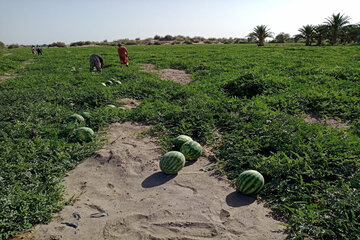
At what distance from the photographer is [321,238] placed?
2523mm

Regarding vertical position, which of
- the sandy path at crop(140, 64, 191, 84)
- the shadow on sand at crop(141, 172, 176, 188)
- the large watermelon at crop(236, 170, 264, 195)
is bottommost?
the shadow on sand at crop(141, 172, 176, 188)

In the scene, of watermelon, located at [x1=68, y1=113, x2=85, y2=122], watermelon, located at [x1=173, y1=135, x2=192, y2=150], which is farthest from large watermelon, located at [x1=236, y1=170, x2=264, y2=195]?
watermelon, located at [x1=68, y1=113, x2=85, y2=122]

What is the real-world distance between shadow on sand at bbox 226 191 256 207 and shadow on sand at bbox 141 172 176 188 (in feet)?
3.06

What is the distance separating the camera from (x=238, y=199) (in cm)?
324

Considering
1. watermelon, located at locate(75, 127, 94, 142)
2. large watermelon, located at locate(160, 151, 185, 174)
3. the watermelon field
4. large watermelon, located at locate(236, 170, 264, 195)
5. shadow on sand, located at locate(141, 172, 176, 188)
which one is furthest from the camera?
watermelon, located at locate(75, 127, 94, 142)

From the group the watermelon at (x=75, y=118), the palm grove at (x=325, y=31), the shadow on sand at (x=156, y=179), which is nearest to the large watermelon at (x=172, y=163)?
the shadow on sand at (x=156, y=179)

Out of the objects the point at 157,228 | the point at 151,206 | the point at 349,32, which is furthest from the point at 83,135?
the point at 349,32

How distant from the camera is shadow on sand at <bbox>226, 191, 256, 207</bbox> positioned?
10.3 feet

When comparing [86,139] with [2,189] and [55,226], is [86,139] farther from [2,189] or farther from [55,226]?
[55,226]

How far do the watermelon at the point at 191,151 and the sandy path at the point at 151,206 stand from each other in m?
0.15

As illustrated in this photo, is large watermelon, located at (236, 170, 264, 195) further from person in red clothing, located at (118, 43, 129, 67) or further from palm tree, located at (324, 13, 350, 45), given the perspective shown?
palm tree, located at (324, 13, 350, 45)

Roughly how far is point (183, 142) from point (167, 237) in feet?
→ 6.54

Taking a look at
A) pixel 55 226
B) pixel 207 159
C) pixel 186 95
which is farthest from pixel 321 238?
pixel 186 95

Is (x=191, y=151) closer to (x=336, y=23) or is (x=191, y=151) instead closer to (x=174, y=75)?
(x=174, y=75)
